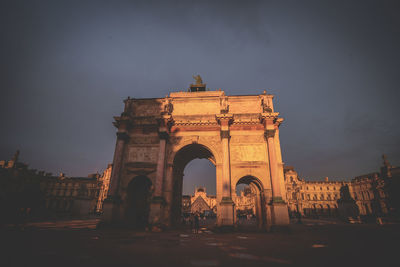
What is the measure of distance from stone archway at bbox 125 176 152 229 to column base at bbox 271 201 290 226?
12.4 m

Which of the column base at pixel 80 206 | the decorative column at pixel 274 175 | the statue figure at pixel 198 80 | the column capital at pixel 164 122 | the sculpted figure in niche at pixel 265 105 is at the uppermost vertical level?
the statue figure at pixel 198 80

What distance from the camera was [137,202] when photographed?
19.6 m

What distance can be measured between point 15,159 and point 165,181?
58.9m

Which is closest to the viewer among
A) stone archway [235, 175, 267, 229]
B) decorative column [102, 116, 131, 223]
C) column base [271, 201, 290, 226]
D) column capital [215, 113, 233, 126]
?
column base [271, 201, 290, 226]

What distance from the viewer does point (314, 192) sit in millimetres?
67688

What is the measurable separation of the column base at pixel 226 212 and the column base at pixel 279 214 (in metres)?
3.38

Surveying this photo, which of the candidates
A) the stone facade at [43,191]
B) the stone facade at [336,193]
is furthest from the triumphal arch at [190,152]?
the stone facade at [336,193]

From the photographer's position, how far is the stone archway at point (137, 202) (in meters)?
18.6

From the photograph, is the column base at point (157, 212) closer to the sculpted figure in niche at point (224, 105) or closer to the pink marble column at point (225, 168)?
the pink marble column at point (225, 168)

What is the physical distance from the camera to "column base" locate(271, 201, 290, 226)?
15.2 metres

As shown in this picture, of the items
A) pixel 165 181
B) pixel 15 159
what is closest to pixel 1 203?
pixel 165 181

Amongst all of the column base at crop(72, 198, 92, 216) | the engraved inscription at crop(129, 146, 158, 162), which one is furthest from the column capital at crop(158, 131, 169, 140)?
the column base at crop(72, 198, 92, 216)

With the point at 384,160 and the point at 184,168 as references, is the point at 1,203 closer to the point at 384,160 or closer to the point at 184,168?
the point at 184,168

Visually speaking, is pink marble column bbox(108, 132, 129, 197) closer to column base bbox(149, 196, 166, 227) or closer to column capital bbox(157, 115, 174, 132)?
column capital bbox(157, 115, 174, 132)
